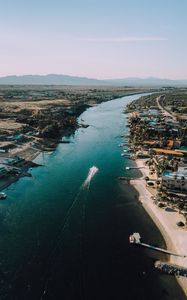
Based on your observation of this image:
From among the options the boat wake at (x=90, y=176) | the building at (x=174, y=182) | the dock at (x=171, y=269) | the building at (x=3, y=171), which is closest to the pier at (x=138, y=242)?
the dock at (x=171, y=269)

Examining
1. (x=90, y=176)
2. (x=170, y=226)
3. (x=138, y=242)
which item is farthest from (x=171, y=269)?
(x=90, y=176)

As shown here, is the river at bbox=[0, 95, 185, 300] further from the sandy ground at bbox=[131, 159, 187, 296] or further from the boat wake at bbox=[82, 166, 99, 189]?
the sandy ground at bbox=[131, 159, 187, 296]

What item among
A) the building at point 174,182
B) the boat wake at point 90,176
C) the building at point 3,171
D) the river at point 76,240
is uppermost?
the building at point 174,182

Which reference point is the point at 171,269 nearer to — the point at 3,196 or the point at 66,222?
the point at 66,222

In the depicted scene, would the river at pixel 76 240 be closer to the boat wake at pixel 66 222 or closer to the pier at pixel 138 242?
the boat wake at pixel 66 222

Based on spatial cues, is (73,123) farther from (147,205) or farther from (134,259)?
(134,259)

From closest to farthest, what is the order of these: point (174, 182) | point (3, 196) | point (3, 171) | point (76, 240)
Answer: point (76, 240) < point (3, 196) < point (174, 182) < point (3, 171)

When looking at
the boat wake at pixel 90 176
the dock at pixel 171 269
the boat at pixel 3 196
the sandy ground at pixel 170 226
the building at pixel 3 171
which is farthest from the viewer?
the building at pixel 3 171
